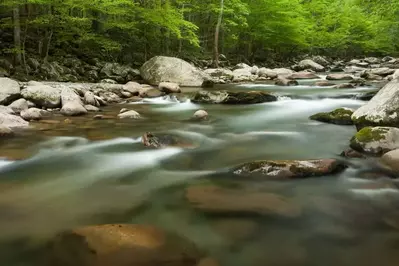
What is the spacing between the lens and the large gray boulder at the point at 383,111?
5777 millimetres

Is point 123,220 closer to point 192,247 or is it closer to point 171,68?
point 192,247

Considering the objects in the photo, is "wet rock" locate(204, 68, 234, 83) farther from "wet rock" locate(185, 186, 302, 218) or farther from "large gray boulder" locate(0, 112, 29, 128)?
"wet rock" locate(185, 186, 302, 218)

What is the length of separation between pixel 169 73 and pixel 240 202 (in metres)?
11.8

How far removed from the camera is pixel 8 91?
28.2 ft

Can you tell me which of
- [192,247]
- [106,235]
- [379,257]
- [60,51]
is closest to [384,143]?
[379,257]

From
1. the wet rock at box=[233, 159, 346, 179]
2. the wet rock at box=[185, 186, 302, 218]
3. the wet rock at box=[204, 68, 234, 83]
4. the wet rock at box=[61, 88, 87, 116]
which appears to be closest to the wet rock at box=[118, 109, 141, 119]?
the wet rock at box=[61, 88, 87, 116]

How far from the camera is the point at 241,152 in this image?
18.7 ft

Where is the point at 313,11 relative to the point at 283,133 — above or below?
above

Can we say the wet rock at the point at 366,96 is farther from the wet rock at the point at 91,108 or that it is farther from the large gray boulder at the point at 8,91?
the large gray boulder at the point at 8,91

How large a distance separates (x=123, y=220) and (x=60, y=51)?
44.4 feet

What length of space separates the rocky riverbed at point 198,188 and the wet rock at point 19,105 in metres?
0.03

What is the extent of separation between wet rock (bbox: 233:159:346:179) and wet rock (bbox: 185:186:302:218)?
0.48 meters

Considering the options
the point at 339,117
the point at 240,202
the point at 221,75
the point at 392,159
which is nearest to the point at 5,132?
the point at 240,202

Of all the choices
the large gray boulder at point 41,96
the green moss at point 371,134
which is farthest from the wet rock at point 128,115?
the green moss at point 371,134
